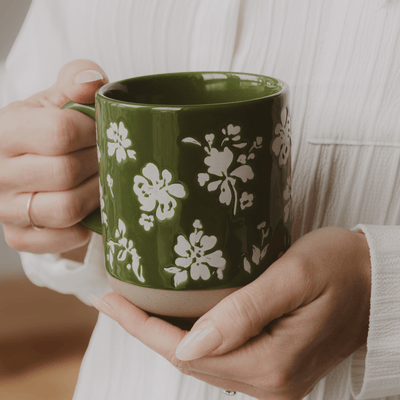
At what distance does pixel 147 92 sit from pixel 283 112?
16cm

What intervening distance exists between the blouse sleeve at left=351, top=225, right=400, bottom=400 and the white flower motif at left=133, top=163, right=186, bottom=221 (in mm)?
234

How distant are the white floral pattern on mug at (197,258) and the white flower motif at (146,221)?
1.1 inches

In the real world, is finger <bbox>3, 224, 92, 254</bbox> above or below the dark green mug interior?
below

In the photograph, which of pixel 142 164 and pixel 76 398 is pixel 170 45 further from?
pixel 76 398

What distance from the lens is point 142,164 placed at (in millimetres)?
375

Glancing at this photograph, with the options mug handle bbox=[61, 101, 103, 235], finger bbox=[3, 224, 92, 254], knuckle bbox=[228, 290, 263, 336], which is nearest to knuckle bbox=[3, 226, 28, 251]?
finger bbox=[3, 224, 92, 254]

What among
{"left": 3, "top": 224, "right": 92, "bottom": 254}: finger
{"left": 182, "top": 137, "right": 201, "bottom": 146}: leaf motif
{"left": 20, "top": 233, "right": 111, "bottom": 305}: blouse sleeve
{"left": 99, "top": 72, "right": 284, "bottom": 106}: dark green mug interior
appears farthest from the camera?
{"left": 20, "top": 233, "right": 111, "bottom": 305}: blouse sleeve

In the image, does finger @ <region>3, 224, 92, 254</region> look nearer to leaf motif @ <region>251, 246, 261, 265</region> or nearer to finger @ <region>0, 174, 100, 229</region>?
finger @ <region>0, 174, 100, 229</region>

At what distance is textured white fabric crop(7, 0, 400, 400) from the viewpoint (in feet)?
1.71

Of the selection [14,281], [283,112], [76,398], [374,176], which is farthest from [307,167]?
[14,281]

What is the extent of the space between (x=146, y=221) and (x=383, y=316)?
285mm

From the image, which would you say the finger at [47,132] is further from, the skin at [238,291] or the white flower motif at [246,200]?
the white flower motif at [246,200]

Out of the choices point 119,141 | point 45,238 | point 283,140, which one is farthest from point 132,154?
point 45,238

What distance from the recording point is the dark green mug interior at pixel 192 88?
18.3 inches
